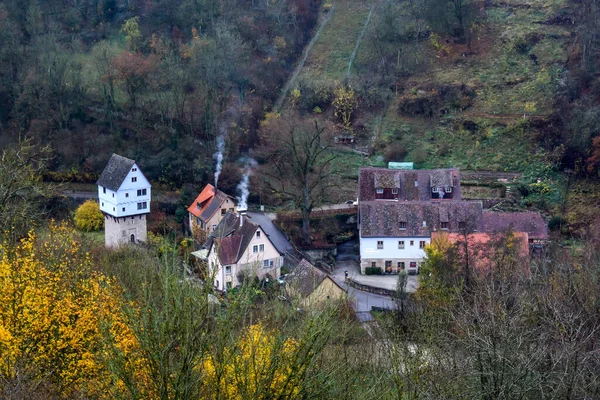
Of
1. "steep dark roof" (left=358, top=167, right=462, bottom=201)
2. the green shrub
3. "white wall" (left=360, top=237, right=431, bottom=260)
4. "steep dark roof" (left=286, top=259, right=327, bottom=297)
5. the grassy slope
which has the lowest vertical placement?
the green shrub

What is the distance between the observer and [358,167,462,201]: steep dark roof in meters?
43.2

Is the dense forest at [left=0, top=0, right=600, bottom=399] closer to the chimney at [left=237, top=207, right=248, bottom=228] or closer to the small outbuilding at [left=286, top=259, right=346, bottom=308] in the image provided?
the small outbuilding at [left=286, top=259, right=346, bottom=308]

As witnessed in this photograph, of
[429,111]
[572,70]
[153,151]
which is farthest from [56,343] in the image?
[572,70]

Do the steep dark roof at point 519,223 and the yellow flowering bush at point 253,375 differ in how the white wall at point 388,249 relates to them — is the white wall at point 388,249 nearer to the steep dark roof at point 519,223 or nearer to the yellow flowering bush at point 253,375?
the steep dark roof at point 519,223

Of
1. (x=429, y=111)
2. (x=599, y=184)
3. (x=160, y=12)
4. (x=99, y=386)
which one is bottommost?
(x=99, y=386)

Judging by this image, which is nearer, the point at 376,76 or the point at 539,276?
the point at 539,276

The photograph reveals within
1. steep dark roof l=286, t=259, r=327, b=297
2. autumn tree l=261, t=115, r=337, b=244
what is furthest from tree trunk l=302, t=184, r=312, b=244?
steep dark roof l=286, t=259, r=327, b=297

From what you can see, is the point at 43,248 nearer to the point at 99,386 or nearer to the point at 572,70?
the point at 99,386

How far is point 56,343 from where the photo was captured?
19.9 m

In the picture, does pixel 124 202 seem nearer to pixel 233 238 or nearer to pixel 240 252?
pixel 233 238

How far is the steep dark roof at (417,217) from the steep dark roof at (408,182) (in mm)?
1902

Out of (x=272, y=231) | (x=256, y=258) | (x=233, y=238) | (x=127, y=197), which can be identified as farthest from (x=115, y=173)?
A: (x=256, y=258)

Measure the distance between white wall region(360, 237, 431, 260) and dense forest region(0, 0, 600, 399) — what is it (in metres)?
3.26

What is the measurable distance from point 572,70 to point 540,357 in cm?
3567
